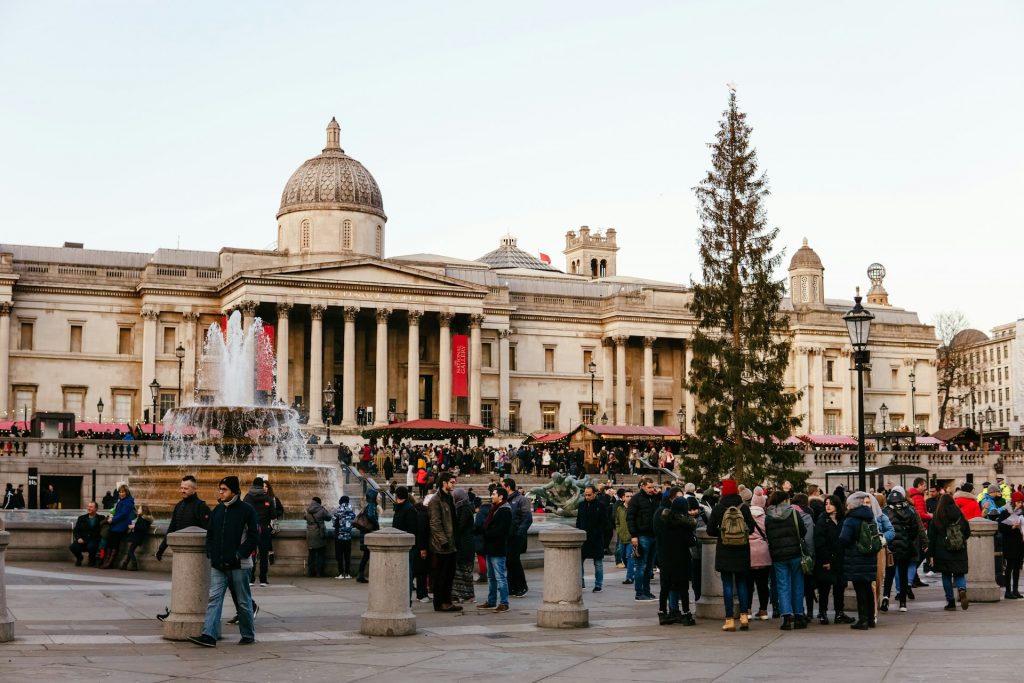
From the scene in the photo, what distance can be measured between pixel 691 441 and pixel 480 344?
32.6 metres

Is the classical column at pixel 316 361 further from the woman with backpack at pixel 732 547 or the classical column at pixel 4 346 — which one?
the woman with backpack at pixel 732 547

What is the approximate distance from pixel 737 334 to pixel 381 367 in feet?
97.2

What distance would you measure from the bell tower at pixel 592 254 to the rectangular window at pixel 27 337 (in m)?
48.2

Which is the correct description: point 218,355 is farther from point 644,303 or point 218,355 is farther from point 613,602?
point 613,602

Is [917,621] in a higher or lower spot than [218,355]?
lower

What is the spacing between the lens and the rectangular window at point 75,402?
7075 centimetres

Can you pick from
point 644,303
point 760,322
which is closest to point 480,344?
point 644,303

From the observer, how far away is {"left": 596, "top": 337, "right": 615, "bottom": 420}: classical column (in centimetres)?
8131

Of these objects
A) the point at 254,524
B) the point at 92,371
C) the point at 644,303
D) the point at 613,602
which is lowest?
the point at 613,602

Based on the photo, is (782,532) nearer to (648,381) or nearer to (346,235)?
(346,235)

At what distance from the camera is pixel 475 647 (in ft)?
49.0

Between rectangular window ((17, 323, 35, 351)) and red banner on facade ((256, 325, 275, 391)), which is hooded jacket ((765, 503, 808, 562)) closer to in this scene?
red banner on facade ((256, 325, 275, 391))

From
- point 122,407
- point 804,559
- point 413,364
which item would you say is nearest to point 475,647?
point 804,559

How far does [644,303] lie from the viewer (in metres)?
82.4
